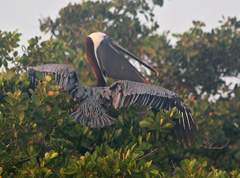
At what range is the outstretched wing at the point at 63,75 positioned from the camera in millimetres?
9836

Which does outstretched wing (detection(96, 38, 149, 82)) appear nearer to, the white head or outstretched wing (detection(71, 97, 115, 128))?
the white head

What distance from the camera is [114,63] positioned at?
12250 mm

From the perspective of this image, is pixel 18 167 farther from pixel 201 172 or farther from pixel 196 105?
pixel 196 105

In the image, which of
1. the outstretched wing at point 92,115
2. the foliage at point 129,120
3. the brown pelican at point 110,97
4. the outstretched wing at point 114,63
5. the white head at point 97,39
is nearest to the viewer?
the foliage at point 129,120

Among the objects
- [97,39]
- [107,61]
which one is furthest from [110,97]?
[97,39]

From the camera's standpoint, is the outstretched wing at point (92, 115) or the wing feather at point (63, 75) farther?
the wing feather at point (63, 75)

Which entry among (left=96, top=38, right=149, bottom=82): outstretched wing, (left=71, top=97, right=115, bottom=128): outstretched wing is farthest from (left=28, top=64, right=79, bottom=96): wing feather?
(left=96, top=38, right=149, bottom=82): outstretched wing

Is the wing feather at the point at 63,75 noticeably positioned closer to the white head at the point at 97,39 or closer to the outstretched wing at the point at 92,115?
the outstretched wing at the point at 92,115

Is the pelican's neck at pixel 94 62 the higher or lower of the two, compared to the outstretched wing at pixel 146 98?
higher

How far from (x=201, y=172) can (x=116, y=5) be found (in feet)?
44.2

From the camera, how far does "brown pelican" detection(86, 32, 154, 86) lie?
11815 mm

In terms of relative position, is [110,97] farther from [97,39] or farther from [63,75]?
[97,39]

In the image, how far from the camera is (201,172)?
767 cm

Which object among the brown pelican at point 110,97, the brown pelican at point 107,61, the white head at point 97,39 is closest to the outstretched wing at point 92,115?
the brown pelican at point 110,97
